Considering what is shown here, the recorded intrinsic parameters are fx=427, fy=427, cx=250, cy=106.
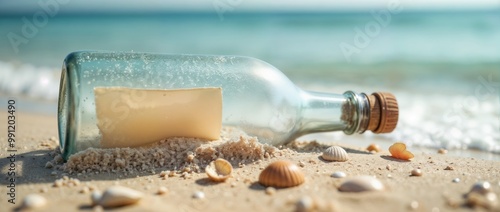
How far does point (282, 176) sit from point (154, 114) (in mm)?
620

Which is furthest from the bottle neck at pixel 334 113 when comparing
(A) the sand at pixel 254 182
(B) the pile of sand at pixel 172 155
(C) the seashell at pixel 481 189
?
(C) the seashell at pixel 481 189

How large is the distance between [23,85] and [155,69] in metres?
3.92

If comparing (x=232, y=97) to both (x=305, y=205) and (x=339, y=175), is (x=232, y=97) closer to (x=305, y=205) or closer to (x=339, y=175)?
(x=339, y=175)

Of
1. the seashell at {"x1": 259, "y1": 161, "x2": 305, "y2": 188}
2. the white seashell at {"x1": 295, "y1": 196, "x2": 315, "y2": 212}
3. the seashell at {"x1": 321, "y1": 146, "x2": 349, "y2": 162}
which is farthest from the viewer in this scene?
the seashell at {"x1": 321, "y1": 146, "x2": 349, "y2": 162}

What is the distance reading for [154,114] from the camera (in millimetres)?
1816

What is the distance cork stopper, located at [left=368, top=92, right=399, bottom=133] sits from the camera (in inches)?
85.7

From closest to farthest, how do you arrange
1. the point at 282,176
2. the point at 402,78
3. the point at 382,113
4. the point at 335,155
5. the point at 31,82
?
the point at 282,176
the point at 335,155
the point at 382,113
the point at 31,82
the point at 402,78

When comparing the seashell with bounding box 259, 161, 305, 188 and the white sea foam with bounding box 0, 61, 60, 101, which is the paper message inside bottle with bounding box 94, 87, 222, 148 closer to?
the seashell with bounding box 259, 161, 305, 188

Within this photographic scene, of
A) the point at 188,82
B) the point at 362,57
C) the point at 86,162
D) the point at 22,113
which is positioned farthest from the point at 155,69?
the point at 362,57

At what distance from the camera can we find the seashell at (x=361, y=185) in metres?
1.45

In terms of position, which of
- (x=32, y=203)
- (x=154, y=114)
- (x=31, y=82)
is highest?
(x=31, y=82)

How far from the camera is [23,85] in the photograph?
5.09 metres

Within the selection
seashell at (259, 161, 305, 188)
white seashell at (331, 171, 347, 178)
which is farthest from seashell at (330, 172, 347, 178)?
seashell at (259, 161, 305, 188)

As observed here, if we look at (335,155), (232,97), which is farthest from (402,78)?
(232,97)
